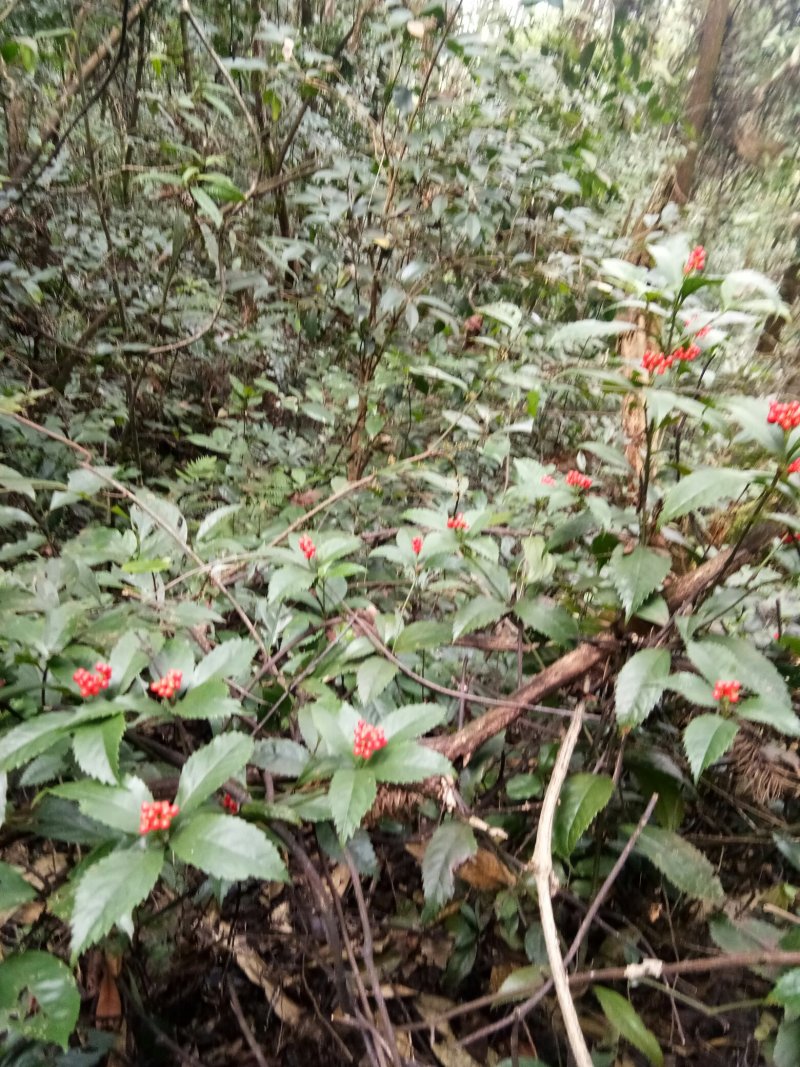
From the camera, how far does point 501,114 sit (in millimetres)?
2629

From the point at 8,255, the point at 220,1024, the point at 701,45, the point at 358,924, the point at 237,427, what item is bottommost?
the point at 220,1024

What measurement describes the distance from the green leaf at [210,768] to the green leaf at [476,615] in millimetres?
358

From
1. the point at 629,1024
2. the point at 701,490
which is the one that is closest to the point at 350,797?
the point at 701,490

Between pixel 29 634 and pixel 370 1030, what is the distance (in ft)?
2.23

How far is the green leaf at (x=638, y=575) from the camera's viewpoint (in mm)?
824

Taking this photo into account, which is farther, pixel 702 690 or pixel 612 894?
pixel 612 894

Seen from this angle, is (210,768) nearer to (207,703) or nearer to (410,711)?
(207,703)

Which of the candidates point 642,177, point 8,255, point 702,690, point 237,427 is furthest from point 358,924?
point 642,177

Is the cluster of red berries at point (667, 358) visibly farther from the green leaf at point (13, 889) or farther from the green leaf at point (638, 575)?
the green leaf at point (13, 889)

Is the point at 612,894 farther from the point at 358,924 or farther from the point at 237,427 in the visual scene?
the point at 237,427

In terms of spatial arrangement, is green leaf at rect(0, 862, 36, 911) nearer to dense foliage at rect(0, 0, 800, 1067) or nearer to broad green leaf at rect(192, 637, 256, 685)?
dense foliage at rect(0, 0, 800, 1067)

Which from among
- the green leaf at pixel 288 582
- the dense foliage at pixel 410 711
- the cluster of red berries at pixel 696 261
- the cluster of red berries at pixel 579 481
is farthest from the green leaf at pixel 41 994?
the cluster of red berries at pixel 696 261

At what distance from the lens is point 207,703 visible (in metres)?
0.73

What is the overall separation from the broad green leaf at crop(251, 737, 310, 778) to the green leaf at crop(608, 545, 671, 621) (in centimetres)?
51
